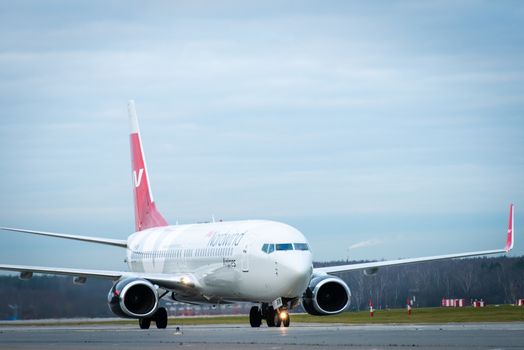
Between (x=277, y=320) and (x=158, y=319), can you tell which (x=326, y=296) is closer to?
(x=277, y=320)

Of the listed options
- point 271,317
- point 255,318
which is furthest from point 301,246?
point 255,318

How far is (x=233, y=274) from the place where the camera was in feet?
145

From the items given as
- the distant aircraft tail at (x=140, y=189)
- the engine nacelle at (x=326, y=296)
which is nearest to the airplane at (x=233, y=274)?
the engine nacelle at (x=326, y=296)

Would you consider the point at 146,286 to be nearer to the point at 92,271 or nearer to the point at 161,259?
the point at 92,271

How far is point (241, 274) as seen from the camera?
4372 centimetres

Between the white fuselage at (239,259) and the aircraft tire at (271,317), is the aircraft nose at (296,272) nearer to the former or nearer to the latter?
the white fuselage at (239,259)

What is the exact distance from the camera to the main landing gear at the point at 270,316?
141 ft

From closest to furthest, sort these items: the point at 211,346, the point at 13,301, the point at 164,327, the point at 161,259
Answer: the point at 211,346 < the point at 164,327 < the point at 161,259 < the point at 13,301

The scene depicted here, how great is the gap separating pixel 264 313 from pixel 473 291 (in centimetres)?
2523

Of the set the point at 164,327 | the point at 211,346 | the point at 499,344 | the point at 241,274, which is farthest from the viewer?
the point at 164,327

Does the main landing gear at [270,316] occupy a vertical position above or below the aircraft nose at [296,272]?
below

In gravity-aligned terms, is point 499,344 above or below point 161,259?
below

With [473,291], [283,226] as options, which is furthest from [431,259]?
[473,291]

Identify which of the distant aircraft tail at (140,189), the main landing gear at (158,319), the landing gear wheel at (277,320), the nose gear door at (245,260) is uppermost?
the distant aircraft tail at (140,189)
